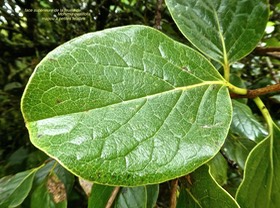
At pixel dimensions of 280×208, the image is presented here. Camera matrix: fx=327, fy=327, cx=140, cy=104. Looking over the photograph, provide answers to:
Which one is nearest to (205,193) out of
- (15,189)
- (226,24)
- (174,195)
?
(174,195)

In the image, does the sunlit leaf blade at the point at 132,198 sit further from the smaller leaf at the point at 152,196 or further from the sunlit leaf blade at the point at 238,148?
the sunlit leaf blade at the point at 238,148

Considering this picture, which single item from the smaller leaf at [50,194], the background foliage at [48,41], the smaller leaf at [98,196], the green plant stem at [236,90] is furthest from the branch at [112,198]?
the background foliage at [48,41]

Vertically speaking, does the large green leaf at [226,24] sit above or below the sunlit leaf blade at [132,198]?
above

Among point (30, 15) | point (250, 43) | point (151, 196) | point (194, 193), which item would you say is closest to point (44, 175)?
point (151, 196)

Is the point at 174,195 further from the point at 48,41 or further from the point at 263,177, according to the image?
the point at 48,41

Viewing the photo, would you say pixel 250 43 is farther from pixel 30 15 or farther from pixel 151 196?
pixel 30 15

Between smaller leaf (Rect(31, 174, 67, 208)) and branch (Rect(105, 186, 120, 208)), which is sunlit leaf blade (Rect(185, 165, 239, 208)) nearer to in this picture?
branch (Rect(105, 186, 120, 208))
